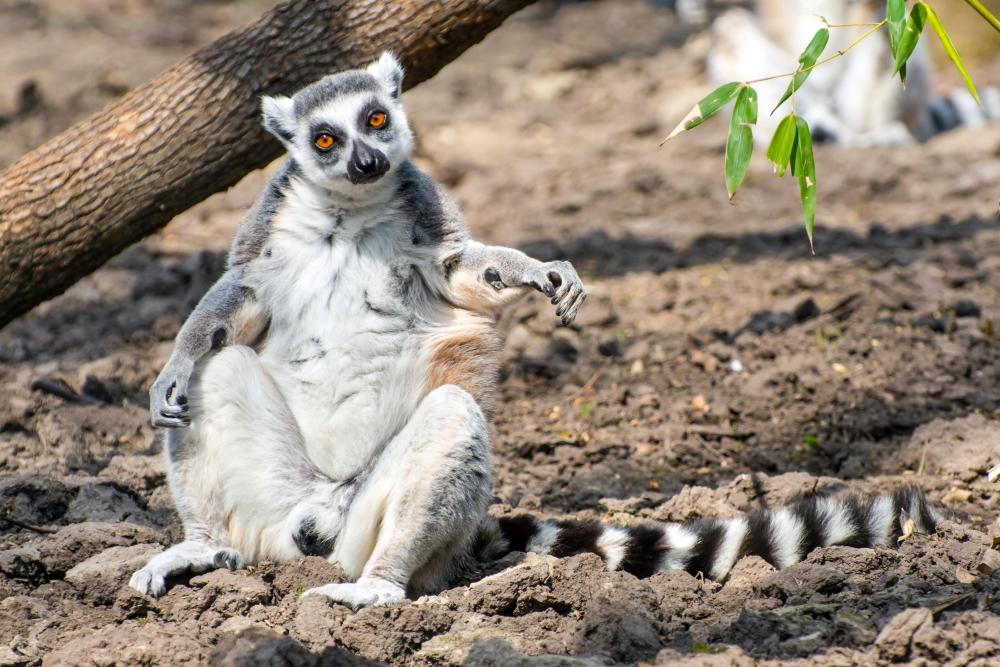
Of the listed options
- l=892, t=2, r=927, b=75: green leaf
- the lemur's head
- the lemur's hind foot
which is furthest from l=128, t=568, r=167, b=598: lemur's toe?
l=892, t=2, r=927, b=75: green leaf

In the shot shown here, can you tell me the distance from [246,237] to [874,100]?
9.07m

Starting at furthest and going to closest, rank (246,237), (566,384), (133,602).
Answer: (566,384) < (246,237) < (133,602)

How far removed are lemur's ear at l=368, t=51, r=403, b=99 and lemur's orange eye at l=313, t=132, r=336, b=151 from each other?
1.42ft

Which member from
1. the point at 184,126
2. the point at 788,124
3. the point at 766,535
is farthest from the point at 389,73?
the point at 766,535

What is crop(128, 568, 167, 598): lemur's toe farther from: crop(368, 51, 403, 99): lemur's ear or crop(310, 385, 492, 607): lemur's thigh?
crop(368, 51, 403, 99): lemur's ear

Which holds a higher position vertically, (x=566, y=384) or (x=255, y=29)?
(x=255, y=29)

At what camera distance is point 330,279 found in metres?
4.26

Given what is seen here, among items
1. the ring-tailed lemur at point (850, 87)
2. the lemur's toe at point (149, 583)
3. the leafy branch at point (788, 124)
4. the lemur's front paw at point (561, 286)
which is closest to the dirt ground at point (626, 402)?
the lemur's toe at point (149, 583)

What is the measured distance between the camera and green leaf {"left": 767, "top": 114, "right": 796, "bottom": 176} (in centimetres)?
350

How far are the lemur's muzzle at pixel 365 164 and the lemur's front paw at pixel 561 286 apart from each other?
27.0 inches

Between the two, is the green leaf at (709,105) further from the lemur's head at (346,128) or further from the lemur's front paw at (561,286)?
the lemur's head at (346,128)

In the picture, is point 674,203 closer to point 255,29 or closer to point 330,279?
point 255,29

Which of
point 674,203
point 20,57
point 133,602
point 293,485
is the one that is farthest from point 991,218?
point 20,57

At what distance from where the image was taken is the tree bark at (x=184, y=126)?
16.6 ft
